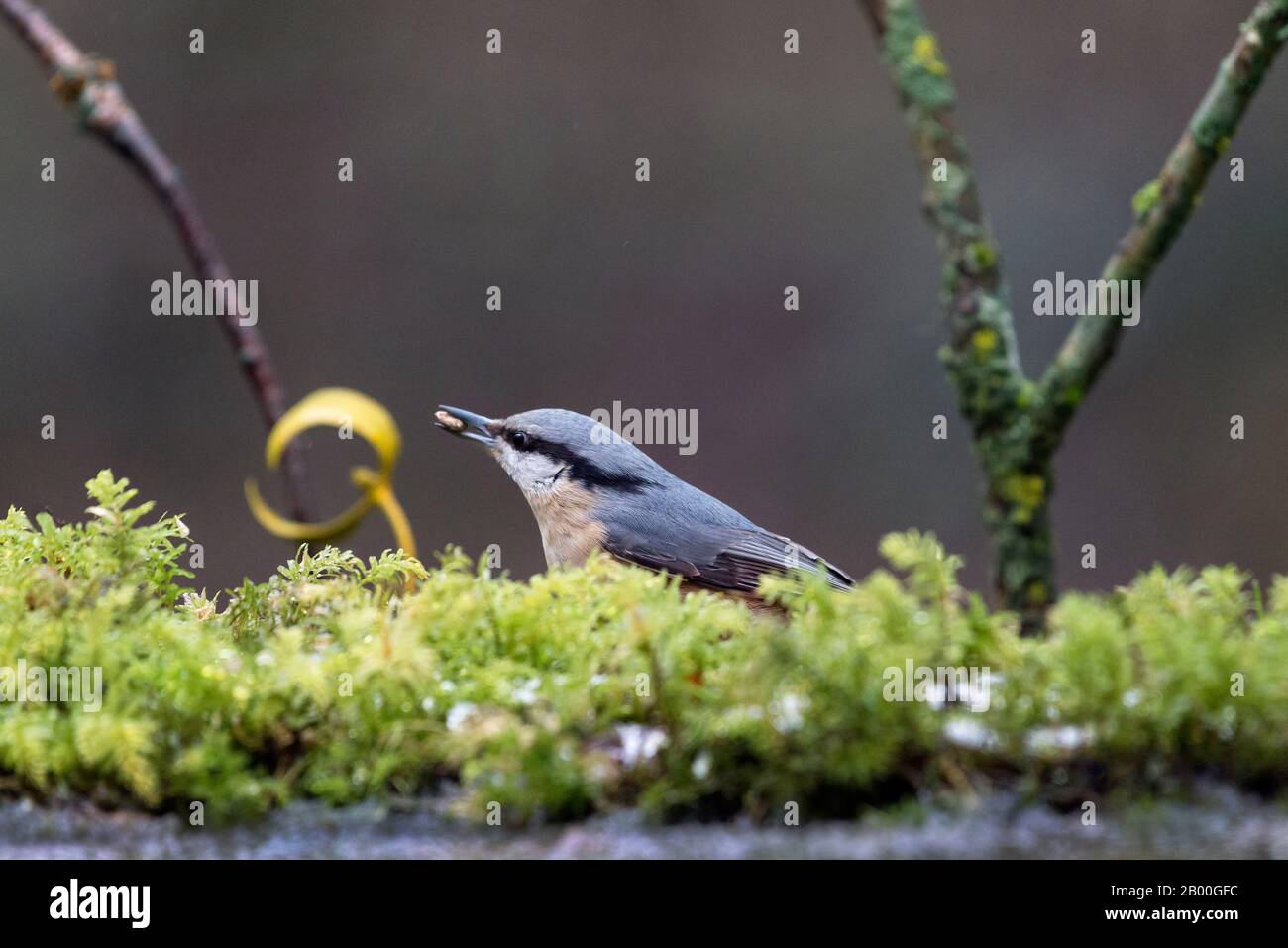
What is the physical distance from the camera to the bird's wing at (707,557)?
302cm

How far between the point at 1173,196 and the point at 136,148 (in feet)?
4.97

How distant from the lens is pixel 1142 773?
119cm

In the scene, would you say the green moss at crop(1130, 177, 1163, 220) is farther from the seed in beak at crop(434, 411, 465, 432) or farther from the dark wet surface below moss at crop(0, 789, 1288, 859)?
the seed in beak at crop(434, 411, 465, 432)

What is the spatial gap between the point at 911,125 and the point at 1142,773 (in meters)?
1.12

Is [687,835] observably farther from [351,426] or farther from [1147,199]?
[1147,199]

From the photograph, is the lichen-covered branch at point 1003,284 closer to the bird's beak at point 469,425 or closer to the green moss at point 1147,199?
the green moss at point 1147,199

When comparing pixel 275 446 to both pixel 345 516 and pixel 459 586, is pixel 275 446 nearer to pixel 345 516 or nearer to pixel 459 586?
pixel 345 516

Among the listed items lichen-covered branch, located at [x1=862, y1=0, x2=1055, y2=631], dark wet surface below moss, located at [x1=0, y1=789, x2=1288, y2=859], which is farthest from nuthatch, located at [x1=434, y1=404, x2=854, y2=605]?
dark wet surface below moss, located at [x1=0, y1=789, x2=1288, y2=859]

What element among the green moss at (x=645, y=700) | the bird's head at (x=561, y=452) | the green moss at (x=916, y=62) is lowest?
the green moss at (x=645, y=700)

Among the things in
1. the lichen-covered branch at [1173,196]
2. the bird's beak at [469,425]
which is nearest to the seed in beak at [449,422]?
the bird's beak at [469,425]

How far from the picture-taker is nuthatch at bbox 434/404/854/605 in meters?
3.06

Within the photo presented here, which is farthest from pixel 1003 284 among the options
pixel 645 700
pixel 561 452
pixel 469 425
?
pixel 469 425

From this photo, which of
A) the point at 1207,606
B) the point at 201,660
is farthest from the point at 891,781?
the point at 201,660

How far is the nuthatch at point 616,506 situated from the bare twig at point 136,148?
0.99 metres
